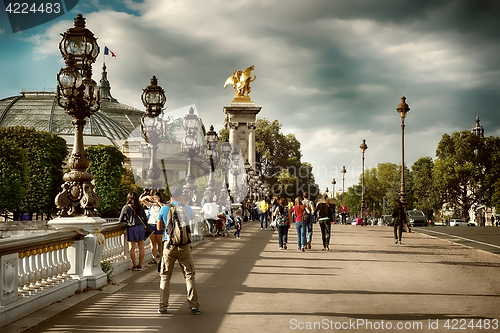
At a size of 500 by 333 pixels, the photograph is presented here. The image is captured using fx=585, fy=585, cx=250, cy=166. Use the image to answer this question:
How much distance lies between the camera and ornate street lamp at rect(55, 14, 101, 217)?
436 inches

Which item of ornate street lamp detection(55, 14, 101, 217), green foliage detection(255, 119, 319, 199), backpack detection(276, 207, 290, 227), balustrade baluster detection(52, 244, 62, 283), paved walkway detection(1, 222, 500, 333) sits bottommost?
paved walkway detection(1, 222, 500, 333)

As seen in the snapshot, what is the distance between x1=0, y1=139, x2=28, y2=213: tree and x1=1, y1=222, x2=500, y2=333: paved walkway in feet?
158

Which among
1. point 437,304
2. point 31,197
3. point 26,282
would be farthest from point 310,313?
point 31,197

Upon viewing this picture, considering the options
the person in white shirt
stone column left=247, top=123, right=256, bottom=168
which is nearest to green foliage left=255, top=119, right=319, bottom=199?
stone column left=247, top=123, right=256, bottom=168

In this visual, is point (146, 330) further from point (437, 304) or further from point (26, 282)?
point (437, 304)

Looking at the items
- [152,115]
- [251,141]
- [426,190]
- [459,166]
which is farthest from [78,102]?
[426,190]

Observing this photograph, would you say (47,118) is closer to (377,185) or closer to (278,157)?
(278,157)

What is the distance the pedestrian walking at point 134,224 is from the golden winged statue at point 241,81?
70753 mm

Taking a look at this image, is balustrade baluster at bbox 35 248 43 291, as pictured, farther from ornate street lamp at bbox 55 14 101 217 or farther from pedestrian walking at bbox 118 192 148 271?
pedestrian walking at bbox 118 192 148 271

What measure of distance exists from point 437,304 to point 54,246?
6010mm

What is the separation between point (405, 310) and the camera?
834 centimetres

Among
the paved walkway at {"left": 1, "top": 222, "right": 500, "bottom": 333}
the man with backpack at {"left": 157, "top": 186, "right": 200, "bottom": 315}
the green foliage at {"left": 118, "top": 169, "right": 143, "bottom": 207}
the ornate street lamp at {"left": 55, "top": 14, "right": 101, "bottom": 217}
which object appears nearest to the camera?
the paved walkway at {"left": 1, "top": 222, "right": 500, "bottom": 333}

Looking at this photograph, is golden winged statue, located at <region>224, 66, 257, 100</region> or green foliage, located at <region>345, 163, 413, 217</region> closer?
golden winged statue, located at <region>224, 66, 257, 100</region>

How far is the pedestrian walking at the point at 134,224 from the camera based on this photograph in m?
13.3
